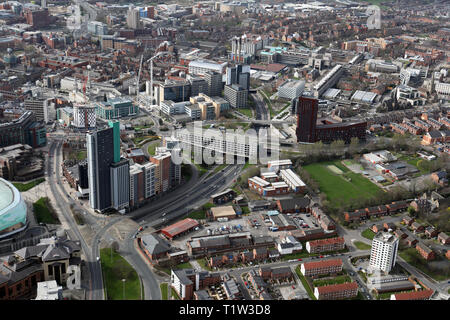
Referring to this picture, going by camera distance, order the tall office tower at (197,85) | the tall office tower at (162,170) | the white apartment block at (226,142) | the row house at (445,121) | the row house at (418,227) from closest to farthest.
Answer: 1. the row house at (418,227)
2. the tall office tower at (162,170)
3. the white apartment block at (226,142)
4. the row house at (445,121)
5. the tall office tower at (197,85)

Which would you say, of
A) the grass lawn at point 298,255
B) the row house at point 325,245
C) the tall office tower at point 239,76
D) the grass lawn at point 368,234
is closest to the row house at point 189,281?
the grass lawn at point 298,255

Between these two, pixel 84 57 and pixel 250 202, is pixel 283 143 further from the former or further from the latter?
pixel 84 57

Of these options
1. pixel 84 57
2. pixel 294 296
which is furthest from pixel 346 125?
pixel 84 57

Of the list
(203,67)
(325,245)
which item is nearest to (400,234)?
(325,245)

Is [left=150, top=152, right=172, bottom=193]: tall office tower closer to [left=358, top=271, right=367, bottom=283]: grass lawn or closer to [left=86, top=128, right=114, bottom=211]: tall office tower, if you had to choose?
[left=86, top=128, right=114, bottom=211]: tall office tower

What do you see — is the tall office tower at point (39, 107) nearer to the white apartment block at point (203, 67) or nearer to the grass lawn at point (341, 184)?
the white apartment block at point (203, 67)

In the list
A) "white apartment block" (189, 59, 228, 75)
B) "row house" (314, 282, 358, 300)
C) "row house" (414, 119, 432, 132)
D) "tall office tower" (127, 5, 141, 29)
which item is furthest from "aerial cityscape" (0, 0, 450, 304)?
"tall office tower" (127, 5, 141, 29)

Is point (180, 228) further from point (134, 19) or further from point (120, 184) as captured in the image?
point (134, 19)
